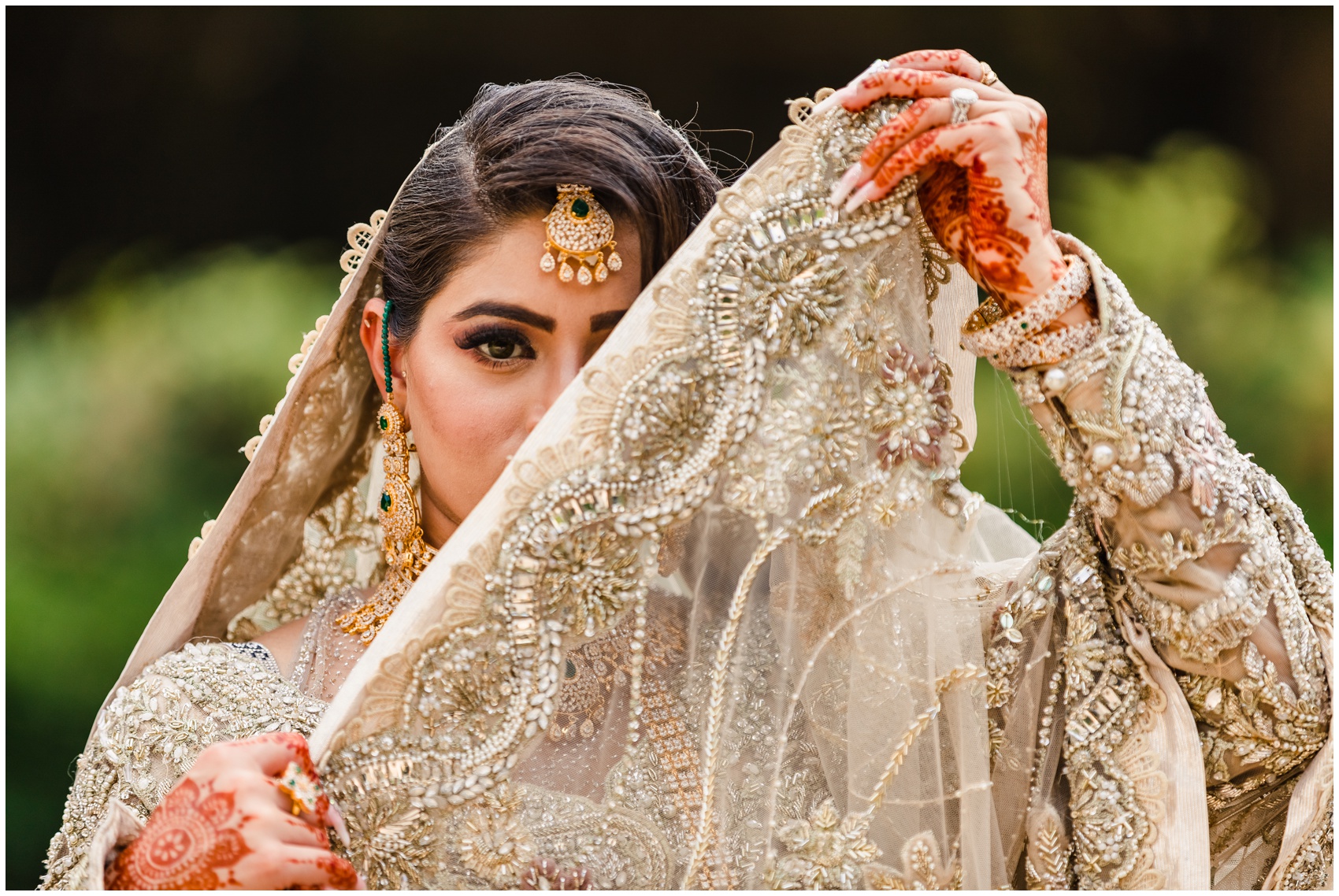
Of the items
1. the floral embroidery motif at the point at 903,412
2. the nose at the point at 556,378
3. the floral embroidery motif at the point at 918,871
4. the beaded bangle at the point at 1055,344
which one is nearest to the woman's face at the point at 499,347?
the nose at the point at 556,378

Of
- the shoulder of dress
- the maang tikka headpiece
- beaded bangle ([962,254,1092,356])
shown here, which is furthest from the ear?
beaded bangle ([962,254,1092,356])

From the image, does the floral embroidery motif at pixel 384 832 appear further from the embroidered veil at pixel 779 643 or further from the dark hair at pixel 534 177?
the dark hair at pixel 534 177

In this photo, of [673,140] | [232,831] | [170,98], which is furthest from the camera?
[170,98]

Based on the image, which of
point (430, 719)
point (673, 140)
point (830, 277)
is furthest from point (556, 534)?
point (673, 140)

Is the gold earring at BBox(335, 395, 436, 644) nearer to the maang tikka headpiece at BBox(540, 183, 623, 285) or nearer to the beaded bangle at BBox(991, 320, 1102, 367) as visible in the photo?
the maang tikka headpiece at BBox(540, 183, 623, 285)

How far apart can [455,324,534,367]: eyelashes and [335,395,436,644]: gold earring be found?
176mm

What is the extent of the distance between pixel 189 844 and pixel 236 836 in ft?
0.15

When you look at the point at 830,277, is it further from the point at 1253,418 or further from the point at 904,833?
the point at 1253,418

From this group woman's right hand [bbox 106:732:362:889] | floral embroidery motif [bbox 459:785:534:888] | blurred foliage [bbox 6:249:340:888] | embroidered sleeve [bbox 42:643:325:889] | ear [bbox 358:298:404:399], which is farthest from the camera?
blurred foliage [bbox 6:249:340:888]

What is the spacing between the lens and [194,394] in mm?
2877

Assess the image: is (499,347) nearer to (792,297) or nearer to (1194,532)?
(792,297)

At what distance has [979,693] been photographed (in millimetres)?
1074

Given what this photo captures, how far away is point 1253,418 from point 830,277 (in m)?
2.44

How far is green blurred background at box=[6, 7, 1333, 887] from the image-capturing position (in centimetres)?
275
